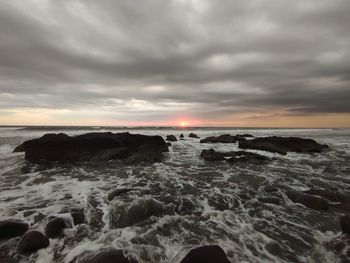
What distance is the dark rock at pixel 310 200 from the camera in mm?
6824

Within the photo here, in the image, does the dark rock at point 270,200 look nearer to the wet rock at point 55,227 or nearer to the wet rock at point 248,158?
the wet rock at point 55,227

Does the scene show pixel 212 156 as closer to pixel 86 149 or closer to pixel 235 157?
pixel 235 157

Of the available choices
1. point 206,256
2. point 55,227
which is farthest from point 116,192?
point 206,256

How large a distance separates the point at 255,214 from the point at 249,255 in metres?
2.05

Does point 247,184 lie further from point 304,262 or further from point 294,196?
point 304,262

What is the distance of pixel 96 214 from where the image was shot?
6.36 metres

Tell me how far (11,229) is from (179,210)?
4259mm

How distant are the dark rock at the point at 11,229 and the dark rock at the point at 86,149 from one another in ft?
29.8

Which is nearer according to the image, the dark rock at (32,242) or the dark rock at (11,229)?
the dark rock at (32,242)

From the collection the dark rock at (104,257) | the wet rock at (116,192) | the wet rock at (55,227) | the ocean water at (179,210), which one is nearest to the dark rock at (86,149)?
the ocean water at (179,210)

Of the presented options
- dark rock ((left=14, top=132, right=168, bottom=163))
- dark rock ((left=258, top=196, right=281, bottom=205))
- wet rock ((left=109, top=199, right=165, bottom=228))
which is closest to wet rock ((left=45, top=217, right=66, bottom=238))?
wet rock ((left=109, top=199, right=165, bottom=228))

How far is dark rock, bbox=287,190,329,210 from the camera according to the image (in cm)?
682

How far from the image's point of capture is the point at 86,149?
1576 centimetres

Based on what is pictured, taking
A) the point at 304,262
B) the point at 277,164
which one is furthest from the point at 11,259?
the point at 277,164
